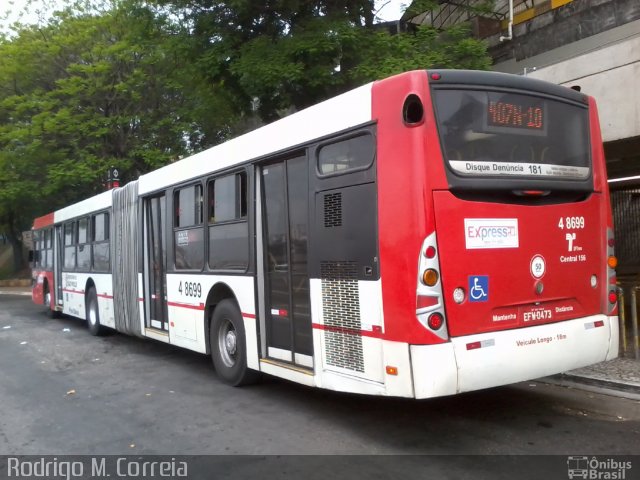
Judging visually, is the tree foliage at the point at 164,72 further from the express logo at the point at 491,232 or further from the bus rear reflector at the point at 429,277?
the bus rear reflector at the point at 429,277

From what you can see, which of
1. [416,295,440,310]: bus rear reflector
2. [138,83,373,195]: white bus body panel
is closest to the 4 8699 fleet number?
[138,83,373,195]: white bus body panel

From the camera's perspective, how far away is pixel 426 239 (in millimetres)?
4527

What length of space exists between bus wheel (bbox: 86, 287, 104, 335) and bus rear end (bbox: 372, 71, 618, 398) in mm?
9132

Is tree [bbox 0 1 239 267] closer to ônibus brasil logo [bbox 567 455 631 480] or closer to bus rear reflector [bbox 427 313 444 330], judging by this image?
bus rear reflector [bbox 427 313 444 330]

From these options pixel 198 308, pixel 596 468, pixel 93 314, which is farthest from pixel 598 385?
pixel 93 314

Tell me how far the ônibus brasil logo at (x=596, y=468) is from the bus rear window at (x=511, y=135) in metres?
2.39

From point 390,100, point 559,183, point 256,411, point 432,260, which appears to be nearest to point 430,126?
point 390,100

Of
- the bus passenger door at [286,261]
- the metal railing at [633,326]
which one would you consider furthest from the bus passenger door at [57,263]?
the metal railing at [633,326]

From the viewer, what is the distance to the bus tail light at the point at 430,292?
14.7 ft

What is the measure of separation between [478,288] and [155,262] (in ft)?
20.4

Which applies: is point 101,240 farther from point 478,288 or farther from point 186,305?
point 478,288

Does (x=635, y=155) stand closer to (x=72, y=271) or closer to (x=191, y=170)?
(x=191, y=170)

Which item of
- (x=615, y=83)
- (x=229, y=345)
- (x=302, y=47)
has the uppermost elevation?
(x=302, y=47)

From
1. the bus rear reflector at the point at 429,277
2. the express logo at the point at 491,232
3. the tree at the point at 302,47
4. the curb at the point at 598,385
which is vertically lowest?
the curb at the point at 598,385
